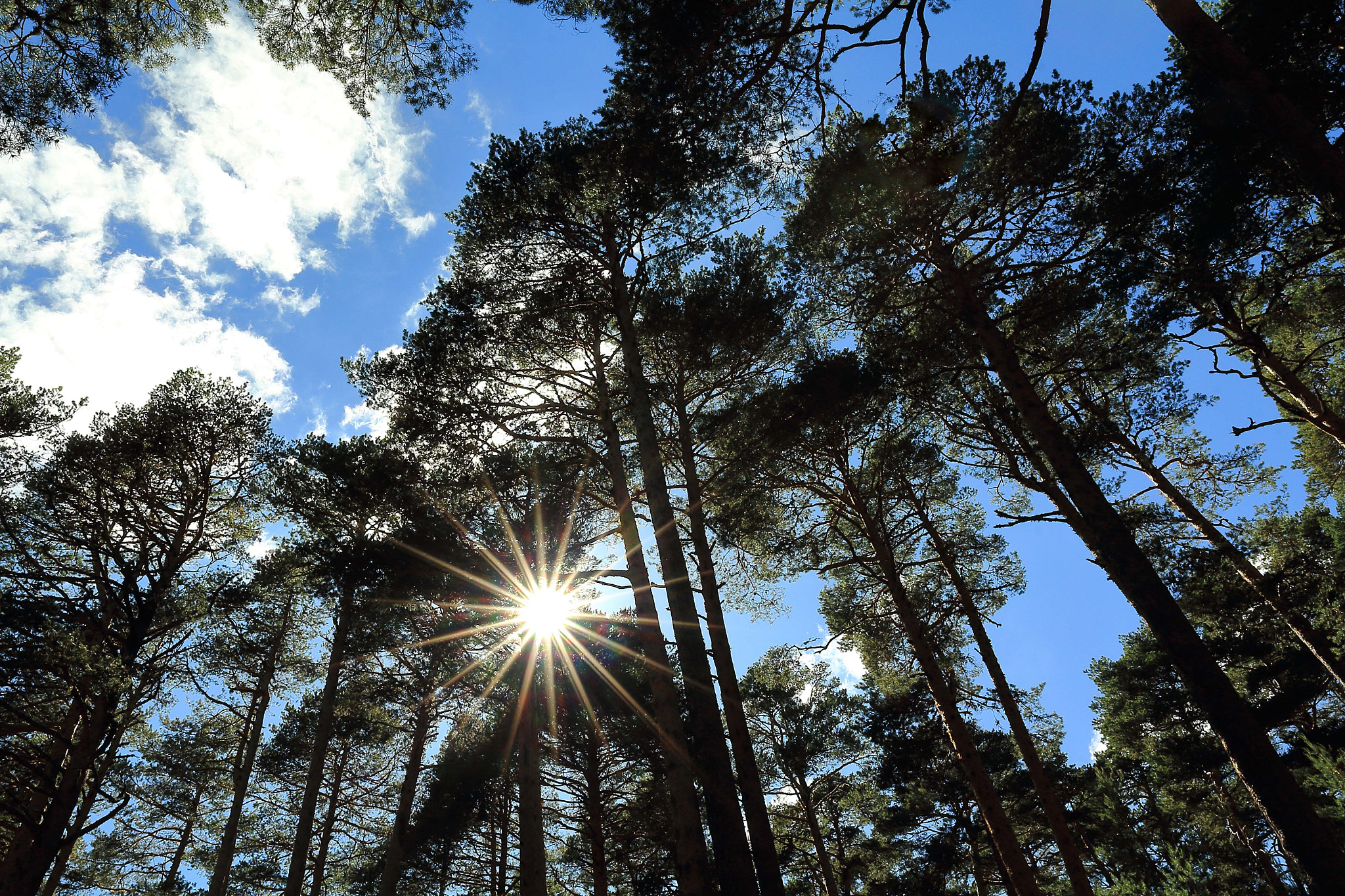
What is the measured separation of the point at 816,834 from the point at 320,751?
41.2 feet

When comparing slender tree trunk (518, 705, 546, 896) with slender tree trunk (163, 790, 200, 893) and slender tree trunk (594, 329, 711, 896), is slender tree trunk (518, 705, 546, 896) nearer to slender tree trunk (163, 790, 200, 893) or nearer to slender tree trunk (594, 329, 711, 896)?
slender tree trunk (594, 329, 711, 896)

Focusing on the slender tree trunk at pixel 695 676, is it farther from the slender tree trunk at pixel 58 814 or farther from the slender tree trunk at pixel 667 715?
the slender tree trunk at pixel 58 814

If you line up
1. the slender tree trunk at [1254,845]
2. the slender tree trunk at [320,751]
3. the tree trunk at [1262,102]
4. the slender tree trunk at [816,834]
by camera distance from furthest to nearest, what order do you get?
1. the slender tree trunk at [1254,845]
2. the slender tree trunk at [816,834]
3. the slender tree trunk at [320,751]
4. the tree trunk at [1262,102]

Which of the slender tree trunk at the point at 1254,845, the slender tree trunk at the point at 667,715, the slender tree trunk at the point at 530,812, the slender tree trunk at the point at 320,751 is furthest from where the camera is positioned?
the slender tree trunk at the point at 1254,845

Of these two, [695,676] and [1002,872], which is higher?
[695,676]

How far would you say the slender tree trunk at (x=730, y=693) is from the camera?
23.6 feet

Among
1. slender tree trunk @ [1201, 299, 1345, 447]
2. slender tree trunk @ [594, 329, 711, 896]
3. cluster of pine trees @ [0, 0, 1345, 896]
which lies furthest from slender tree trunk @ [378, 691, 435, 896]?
slender tree trunk @ [1201, 299, 1345, 447]

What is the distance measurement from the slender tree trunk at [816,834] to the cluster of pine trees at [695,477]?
26 cm

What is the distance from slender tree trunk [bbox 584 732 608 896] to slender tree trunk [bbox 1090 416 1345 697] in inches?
488

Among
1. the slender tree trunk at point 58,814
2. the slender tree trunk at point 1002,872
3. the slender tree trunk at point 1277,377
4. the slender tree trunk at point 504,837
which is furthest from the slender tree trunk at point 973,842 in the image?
the slender tree trunk at point 58,814

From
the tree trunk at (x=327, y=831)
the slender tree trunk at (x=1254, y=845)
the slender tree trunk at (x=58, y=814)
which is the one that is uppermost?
the tree trunk at (x=327, y=831)

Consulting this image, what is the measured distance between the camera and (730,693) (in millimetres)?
8938

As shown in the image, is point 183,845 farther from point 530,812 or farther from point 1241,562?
point 1241,562

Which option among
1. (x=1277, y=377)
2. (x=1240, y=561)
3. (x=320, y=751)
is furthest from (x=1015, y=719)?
(x=320, y=751)
